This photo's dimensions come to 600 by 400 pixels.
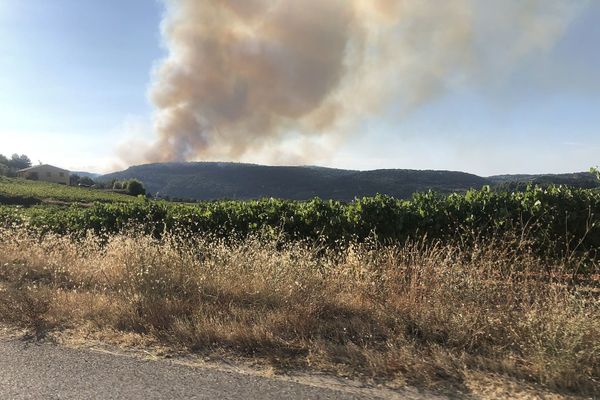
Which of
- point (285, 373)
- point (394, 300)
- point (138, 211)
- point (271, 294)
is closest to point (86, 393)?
point (285, 373)

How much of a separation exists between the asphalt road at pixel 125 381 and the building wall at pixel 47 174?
106940 mm

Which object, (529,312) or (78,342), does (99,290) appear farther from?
(529,312)

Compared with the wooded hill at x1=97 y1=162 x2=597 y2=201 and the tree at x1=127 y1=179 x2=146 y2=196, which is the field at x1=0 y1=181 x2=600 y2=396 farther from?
the tree at x1=127 y1=179 x2=146 y2=196

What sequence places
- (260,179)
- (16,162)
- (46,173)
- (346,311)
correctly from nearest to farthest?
1. (346,311)
2. (260,179)
3. (46,173)
4. (16,162)

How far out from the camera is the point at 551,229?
6.17 metres

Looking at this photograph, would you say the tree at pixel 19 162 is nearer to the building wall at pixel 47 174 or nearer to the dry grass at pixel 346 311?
the building wall at pixel 47 174

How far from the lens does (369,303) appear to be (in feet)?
13.6

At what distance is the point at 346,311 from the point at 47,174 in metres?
116

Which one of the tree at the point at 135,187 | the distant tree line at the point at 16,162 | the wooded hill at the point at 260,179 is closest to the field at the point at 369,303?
the wooded hill at the point at 260,179

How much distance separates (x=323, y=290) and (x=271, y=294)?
52 centimetres

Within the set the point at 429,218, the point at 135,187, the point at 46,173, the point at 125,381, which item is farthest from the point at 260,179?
the point at 46,173

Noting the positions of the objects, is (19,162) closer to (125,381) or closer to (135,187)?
(135,187)

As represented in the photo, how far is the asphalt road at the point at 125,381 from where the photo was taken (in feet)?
9.09

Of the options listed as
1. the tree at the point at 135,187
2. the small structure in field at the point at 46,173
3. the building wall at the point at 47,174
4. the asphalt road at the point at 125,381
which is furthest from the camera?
the small structure in field at the point at 46,173
